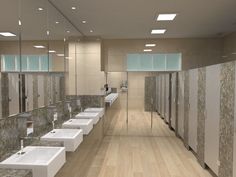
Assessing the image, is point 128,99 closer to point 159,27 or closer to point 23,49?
point 159,27

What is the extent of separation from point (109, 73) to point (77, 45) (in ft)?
4.40

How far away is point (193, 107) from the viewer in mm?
5090

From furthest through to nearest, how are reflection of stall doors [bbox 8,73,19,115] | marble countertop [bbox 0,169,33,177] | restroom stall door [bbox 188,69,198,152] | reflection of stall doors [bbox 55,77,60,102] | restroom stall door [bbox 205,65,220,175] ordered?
restroom stall door [bbox 188,69,198,152] → reflection of stall doors [bbox 55,77,60,102] → restroom stall door [bbox 205,65,220,175] → reflection of stall doors [bbox 8,73,19,115] → marble countertop [bbox 0,169,33,177]

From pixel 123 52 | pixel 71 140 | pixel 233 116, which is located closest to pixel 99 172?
pixel 71 140

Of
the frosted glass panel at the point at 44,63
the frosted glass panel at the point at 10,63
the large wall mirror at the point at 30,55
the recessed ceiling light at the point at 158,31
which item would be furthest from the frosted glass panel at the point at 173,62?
the frosted glass panel at the point at 10,63

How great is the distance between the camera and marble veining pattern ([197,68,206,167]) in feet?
14.5

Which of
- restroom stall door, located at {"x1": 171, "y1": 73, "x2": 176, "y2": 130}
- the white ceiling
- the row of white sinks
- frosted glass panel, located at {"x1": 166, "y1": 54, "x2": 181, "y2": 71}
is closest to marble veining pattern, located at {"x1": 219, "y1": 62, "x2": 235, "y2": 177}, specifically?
the white ceiling

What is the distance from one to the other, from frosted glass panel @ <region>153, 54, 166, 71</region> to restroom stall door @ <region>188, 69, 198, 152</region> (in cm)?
211

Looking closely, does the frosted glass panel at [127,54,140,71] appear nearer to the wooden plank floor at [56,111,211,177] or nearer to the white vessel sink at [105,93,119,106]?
the white vessel sink at [105,93,119,106]

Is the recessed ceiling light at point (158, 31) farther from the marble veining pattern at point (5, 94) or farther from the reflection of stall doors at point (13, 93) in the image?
the marble veining pattern at point (5, 94)

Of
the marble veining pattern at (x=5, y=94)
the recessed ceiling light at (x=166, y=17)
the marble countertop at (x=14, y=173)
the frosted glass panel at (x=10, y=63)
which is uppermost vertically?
the recessed ceiling light at (x=166, y=17)

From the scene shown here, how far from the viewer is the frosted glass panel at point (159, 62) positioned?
290 inches

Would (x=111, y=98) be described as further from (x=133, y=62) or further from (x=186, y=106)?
(x=186, y=106)

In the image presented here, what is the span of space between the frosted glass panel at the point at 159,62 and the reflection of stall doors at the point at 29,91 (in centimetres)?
472
